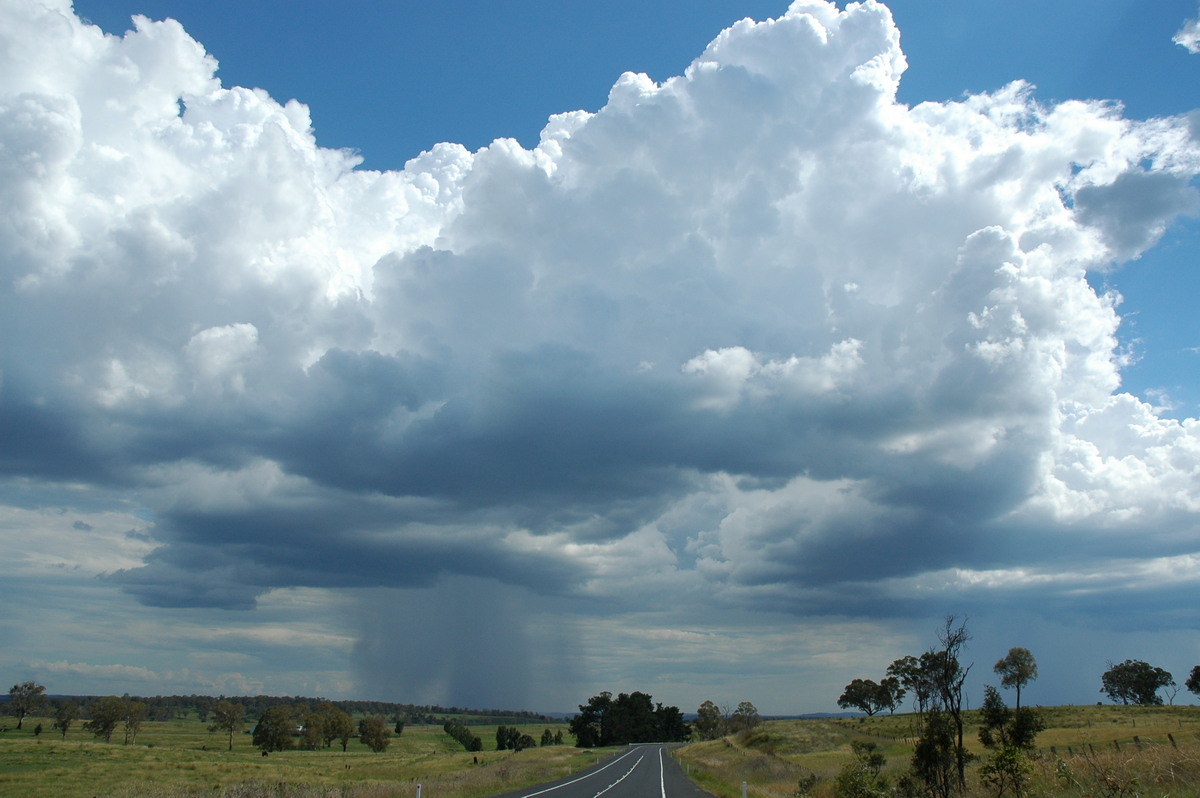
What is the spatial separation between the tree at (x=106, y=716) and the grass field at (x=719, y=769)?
5347 cm

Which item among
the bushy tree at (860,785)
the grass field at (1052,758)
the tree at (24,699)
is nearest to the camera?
the grass field at (1052,758)

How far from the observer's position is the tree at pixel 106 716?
144 metres

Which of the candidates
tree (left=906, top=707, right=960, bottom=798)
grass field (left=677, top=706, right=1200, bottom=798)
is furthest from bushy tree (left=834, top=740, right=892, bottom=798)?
grass field (left=677, top=706, right=1200, bottom=798)

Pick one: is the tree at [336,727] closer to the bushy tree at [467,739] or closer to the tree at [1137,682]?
the bushy tree at [467,739]

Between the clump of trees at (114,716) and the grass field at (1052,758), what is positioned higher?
the grass field at (1052,758)

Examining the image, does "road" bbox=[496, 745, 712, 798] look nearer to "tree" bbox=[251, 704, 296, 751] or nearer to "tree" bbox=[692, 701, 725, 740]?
"tree" bbox=[251, 704, 296, 751]

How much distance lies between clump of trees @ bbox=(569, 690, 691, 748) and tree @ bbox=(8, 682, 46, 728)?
123 metres

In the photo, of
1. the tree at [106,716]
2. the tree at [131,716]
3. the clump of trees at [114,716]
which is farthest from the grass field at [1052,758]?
the tree at [106,716]

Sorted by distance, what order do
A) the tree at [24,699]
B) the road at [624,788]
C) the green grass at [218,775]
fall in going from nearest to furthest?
the road at [624,788] < the green grass at [218,775] < the tree at [24,699]

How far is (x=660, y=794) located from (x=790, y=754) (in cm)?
5757

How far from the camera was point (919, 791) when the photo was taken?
1063 inches

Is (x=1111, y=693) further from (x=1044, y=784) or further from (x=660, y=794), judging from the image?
(x=1044, y=784)

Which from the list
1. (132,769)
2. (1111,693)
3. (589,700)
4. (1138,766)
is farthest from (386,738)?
(1138,766)

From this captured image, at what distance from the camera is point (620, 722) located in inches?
6905
